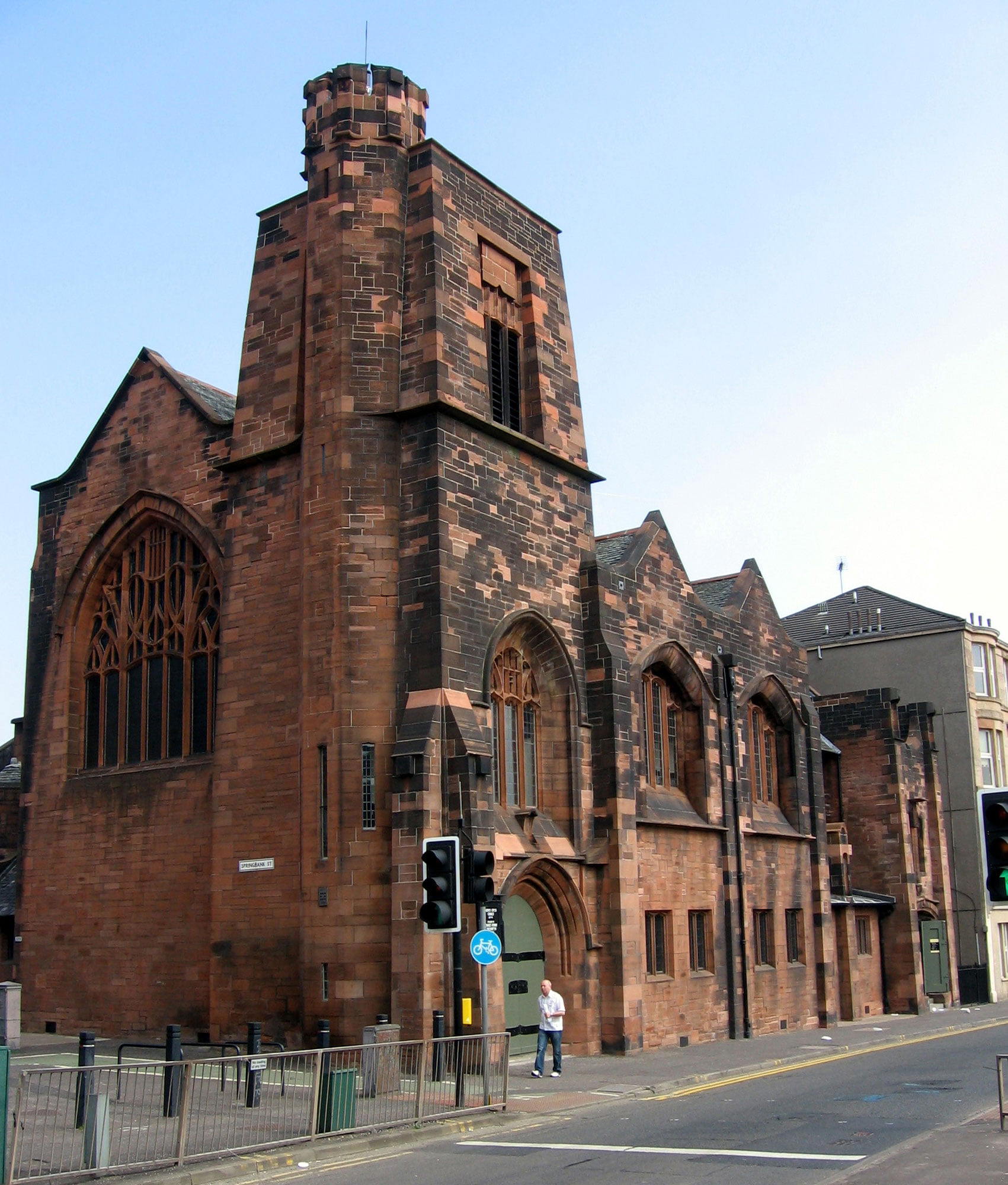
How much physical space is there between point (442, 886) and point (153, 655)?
12.4 meters

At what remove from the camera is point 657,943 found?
25.6 m

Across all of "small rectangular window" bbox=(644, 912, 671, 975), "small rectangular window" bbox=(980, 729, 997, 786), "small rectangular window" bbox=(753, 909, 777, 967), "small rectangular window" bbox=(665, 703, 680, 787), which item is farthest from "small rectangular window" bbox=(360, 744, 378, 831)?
"small rectangular window" bbox=(980, 729, 997, 786)

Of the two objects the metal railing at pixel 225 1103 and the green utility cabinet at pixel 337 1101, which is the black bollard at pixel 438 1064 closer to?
the metal railing at pixel 225 1103

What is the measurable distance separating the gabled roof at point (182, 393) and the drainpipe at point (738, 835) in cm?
1215

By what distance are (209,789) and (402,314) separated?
8950mm

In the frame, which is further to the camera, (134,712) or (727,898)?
(727,898)

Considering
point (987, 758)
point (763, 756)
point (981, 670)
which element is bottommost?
point (763, 756)

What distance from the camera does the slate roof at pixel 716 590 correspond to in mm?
31688

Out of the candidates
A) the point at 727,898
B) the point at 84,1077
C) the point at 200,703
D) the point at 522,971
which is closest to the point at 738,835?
the point at 727,898

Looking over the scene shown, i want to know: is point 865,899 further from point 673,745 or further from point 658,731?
point 658,731

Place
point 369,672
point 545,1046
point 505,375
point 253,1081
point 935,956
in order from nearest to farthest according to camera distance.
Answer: point 253,1081 < point 545,1046 < point 369,672 < point 505,375 < point 935,956

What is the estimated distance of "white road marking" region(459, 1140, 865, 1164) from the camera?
11891 millimetres

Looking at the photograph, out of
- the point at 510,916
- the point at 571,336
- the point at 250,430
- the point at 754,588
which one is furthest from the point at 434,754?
the point at 754,588

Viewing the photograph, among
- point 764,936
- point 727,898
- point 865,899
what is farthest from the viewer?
point 865,899
